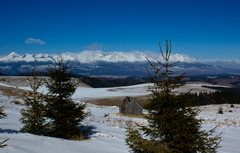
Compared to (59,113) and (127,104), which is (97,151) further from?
(127,104)

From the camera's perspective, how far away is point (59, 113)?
28.5ft

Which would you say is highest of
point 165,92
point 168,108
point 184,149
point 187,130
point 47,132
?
point 165,92

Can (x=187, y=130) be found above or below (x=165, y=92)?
→ below

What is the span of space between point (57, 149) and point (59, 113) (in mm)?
2730

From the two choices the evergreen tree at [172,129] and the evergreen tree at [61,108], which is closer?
the evergreen tree at [172,129]

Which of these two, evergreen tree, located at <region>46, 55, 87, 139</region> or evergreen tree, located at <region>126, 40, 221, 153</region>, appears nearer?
evergreen tree, located at <region>126, 40, 221, 153</region>

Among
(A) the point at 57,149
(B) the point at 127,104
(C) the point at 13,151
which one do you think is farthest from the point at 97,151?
(B) the point at 127,104

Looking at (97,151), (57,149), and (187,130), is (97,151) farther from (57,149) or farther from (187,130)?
(187,130)

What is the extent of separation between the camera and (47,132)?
28.6 ft

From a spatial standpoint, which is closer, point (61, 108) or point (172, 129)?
point (172, 129)

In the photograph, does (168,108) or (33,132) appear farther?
(33,132)

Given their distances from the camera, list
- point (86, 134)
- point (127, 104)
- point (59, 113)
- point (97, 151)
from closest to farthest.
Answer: point (97, 151)
point (59, 113)
point (86, 134)
point (127, 104)

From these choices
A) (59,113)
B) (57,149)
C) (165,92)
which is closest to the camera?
(165,92)

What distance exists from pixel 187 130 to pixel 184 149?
0.66 metres
